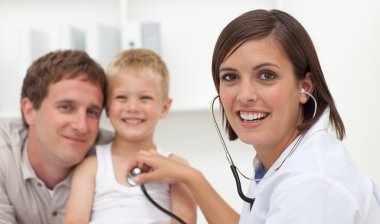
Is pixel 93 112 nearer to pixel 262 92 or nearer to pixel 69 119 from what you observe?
pixel 69 119

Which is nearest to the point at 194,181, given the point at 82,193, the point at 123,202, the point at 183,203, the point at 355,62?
the point at 183,203

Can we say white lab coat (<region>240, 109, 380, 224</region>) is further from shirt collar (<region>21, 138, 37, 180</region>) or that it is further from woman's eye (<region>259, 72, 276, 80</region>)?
shirt collar (<region>21, 138, 37, 180</region>)

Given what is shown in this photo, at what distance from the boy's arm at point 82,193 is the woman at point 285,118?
621 mm

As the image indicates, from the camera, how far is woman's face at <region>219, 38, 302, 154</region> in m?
1.06

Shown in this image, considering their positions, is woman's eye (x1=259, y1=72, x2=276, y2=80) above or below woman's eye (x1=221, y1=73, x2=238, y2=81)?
above

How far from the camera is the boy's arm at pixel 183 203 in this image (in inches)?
63.7

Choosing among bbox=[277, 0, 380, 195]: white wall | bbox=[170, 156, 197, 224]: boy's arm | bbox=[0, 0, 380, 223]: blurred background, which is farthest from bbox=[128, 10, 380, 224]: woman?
bbox=[0, 0, 380, 223]: blurred background

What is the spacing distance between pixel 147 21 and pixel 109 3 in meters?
0.27

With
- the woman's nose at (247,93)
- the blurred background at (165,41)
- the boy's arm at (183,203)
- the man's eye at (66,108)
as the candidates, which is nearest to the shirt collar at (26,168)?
the man's eye at (66,108)

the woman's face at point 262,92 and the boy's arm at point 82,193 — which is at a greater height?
the woman's face at point 262,92

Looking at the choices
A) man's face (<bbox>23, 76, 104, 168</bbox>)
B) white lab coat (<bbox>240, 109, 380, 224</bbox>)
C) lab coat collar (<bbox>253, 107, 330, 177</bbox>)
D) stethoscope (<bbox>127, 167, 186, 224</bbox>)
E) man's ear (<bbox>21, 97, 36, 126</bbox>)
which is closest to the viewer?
white lab coat (<bbox>240, 109, 380, 224</bbox>)

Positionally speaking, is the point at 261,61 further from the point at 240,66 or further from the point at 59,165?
the point at 59,165

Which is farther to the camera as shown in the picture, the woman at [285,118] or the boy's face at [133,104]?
the boy's face at [133,104]

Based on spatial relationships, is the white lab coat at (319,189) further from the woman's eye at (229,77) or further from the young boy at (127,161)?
the young boy at (127,161)
